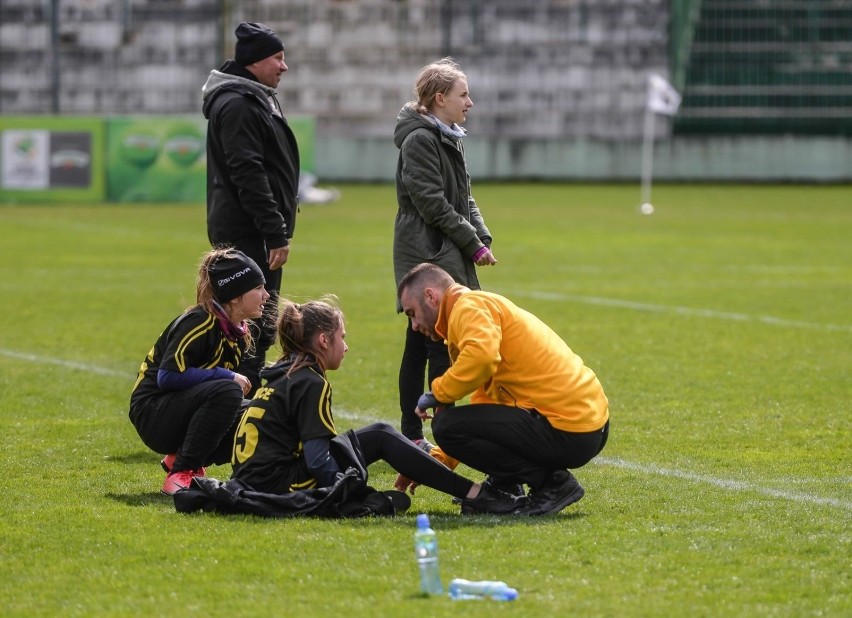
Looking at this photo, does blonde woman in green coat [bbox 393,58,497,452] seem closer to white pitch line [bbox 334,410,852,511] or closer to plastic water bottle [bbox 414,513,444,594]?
white pitch line [bbox 334,410,852,511]

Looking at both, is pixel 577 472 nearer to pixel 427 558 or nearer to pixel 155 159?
pixel 427 558

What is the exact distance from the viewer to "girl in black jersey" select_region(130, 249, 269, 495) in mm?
6273

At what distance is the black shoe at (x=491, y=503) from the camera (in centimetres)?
585

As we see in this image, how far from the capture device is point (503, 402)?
19.7 feet

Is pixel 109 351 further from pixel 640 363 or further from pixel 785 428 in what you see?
pixel 785 428

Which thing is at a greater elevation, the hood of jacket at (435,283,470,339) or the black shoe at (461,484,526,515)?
the hood of jacket at (435,283,470,339)

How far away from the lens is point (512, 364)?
5.87m

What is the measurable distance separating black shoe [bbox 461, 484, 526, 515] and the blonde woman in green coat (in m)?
1.16

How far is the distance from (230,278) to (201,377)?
1.37ft

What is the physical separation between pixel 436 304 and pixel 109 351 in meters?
5.56

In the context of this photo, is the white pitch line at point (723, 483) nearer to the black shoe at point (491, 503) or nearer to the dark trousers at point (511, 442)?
the dark trousers at point (511, 442)

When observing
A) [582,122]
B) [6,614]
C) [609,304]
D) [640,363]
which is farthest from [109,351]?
[582,122]

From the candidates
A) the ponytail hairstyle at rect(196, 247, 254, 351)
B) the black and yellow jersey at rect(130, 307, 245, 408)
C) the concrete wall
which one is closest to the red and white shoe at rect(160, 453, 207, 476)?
the black and yellow jersey at rect(130, 307, 245, 408)

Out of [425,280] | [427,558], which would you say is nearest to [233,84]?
[425,280]
